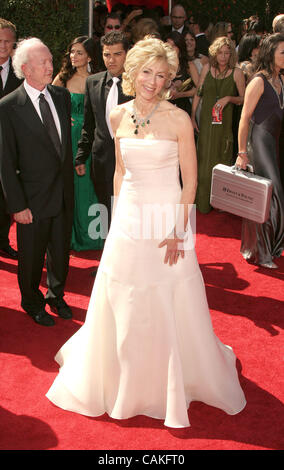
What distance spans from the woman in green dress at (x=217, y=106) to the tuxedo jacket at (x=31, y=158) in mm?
2842

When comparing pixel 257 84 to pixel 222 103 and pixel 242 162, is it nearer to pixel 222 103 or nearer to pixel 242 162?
pixel 242 162

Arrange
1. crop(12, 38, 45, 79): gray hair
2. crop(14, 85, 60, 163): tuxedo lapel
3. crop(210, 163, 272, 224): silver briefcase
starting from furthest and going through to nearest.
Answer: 1. crop(210, 163, 272, 224): silver briefcase
2. crop(14, 85, 60, 163): tuxedo lapel
3. crop(12, 38, 45, 79): gray hair

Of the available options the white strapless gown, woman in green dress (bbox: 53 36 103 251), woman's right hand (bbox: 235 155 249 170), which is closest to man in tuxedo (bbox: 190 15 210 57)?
woman in green dress (bbox: 53 36 103 251)

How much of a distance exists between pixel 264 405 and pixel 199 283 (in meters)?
0.82

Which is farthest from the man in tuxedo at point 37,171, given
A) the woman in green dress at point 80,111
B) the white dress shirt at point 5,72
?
the white dress shirt at point 5,72

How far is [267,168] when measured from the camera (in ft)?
18.1

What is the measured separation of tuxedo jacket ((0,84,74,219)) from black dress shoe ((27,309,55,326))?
744 mm

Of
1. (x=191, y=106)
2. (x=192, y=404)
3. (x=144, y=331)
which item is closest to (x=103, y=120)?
(x=144, y=331)

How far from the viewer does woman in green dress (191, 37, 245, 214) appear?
6.79 metres

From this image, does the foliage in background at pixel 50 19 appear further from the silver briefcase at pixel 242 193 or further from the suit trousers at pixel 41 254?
the suit trousers at pixel 41 254

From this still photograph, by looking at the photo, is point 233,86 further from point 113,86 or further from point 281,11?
point 281,11

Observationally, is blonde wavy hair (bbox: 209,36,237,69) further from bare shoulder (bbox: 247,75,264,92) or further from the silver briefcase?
the silver briefcase

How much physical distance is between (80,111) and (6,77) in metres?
0.75

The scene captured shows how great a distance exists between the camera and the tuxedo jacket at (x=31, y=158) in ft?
13.5
